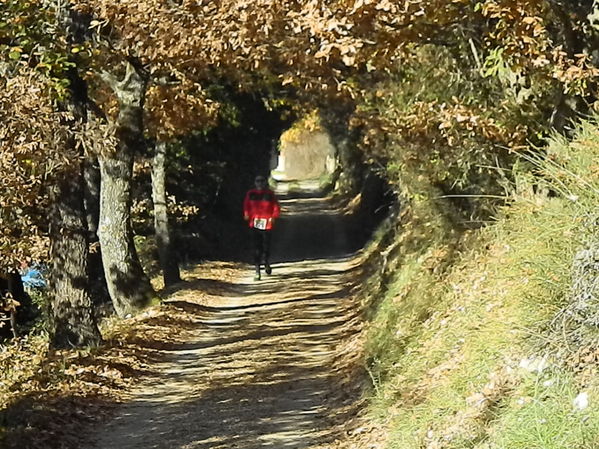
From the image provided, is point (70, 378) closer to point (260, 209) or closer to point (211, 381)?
point (211, 381)

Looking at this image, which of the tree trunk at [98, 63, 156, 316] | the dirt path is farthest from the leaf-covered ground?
the tree trunk at [98, 63, 156, 316]

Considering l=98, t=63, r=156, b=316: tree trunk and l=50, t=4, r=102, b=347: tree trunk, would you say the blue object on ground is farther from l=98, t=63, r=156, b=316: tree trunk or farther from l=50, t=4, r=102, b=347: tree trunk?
l=50, t=4, r=102, b=347: tree trunk

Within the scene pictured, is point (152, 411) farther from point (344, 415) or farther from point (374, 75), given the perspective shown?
point (374, 75)

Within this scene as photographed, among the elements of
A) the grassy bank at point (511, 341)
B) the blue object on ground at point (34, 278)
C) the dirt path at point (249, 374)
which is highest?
the grassy bank at point (511, 341)

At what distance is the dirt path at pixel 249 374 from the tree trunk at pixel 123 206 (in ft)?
3.81

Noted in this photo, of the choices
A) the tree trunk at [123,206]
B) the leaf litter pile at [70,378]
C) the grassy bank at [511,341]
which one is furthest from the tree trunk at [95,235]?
the grassy bank at [511,341]

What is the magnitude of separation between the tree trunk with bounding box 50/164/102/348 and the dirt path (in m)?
1.44

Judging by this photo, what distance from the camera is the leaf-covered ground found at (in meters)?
10.1

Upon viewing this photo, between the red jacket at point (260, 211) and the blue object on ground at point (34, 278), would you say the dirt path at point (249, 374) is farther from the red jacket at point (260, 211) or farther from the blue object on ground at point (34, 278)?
the blue object on ground at point (34, 278)

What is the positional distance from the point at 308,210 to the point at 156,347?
31.6 metres

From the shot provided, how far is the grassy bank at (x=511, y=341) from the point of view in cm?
576

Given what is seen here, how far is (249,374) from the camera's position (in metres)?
13.1

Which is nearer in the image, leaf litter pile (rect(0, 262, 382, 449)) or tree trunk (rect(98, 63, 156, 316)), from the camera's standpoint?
leaf litter pile (rect(0, 262, 382, 449))

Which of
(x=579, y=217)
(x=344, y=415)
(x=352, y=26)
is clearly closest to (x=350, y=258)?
(x=344, y=415)
